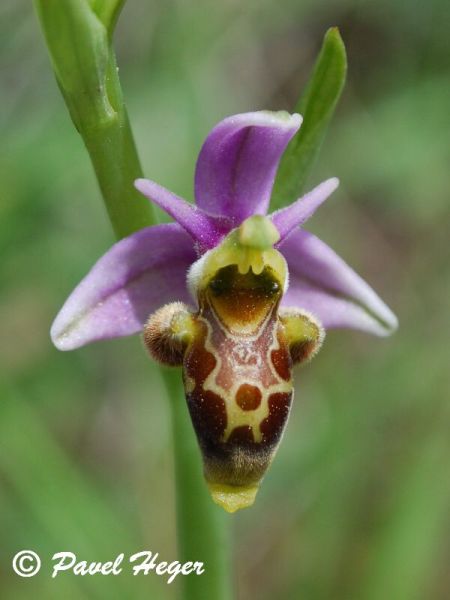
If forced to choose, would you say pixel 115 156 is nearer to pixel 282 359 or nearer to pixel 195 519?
pixel 282 359

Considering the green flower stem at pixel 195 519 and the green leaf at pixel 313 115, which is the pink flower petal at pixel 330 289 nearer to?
the green leaf at pixel 313 115

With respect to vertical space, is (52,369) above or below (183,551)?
above

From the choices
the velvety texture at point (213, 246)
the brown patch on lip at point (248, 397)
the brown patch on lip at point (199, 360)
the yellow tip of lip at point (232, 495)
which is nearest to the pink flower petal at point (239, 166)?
the velvety texture at point (213, 246)

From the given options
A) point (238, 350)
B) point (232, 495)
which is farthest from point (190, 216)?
point (232, 495)

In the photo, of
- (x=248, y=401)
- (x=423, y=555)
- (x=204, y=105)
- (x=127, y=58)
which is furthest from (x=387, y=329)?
(x=127, y=58)

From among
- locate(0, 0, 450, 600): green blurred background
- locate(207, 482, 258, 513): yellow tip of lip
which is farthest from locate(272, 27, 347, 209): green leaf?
locate(0, 0, 450, 600): green blurred background

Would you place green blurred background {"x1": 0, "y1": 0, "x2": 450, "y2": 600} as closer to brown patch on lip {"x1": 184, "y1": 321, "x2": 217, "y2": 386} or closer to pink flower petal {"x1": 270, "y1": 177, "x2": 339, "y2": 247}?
brown patch on lip {"x1": 184, "y1": 321, "x2": 217, "y2": 386}

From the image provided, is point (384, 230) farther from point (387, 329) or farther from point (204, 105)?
→ point (387, 329)
